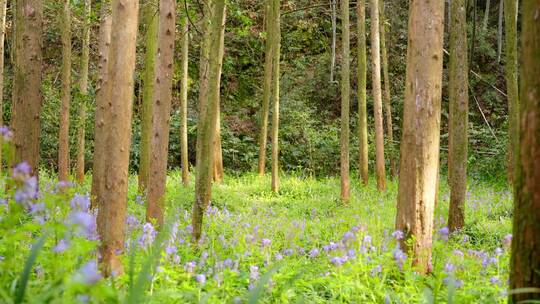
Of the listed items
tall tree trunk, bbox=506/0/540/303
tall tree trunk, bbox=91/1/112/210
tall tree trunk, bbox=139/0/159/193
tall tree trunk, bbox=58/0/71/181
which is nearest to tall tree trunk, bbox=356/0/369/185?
tall tree trunk, bbox=139/0/159/193

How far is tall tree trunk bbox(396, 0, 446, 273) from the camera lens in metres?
5.56

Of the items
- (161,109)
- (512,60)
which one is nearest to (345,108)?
(512,60)

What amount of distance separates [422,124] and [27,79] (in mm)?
5229

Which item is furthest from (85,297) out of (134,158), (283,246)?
(134,158)

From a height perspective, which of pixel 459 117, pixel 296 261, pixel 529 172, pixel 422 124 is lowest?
pixel 296 261

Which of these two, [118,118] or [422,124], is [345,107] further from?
[118,118]

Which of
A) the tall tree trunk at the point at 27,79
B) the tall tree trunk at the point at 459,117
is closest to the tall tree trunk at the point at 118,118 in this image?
the tall tree trunk at the point at 27,79

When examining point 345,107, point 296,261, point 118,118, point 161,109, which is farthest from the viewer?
point 345,107

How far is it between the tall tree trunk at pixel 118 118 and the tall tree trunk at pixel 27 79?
275cm

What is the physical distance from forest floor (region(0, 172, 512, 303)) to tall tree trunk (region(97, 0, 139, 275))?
274mm

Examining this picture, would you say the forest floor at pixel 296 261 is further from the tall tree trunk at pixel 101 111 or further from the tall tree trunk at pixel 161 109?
the tall tree trunk at pixel 101 111

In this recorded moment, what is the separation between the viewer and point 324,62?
2536 cm

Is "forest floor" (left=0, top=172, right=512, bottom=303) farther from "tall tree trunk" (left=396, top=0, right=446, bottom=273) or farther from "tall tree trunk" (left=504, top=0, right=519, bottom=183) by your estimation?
"tall tree trunk" (left=504, top=0, right=519, bottom=183)

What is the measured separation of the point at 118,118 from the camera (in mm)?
5270
